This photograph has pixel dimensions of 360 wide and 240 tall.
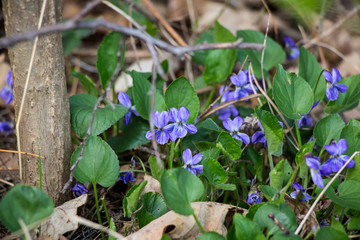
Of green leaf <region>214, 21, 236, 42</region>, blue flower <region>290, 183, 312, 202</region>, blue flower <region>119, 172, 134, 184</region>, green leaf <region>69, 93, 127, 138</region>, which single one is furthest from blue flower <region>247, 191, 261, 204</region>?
green leaf <region>214, 21, 236, 42</region>

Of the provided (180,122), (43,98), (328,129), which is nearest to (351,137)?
(328,129)

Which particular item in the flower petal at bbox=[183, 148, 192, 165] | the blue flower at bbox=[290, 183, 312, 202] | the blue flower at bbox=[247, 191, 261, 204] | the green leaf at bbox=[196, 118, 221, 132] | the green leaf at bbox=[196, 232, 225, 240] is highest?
the green leaf at bbox=[196, 118, 221, 132]

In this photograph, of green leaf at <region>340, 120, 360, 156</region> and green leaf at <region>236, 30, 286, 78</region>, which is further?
green leaf at <region>236, 30, 286, 78</region>

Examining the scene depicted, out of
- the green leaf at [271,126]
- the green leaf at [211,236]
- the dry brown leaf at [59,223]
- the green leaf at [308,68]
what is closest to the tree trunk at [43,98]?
the dry brown leaf at [59,223]

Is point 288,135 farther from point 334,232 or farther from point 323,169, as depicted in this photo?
point 334,232

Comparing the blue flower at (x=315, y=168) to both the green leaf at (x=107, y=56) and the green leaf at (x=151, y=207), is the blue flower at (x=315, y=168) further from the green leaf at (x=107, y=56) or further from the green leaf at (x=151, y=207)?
the green leaf at (x=107, y=56)

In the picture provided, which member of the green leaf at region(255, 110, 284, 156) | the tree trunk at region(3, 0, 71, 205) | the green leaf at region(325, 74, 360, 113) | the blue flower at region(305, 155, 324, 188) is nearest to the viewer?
the blue flower at region(305, 155, 324, 188)

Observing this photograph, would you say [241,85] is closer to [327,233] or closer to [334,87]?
[334,87]

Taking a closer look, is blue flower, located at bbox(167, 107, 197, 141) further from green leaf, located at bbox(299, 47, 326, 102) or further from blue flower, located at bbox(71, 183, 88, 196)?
green leaf, located at bbox(299, 47, 326, 102)
